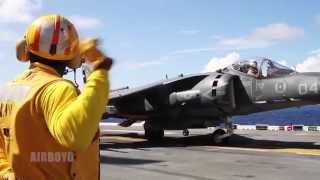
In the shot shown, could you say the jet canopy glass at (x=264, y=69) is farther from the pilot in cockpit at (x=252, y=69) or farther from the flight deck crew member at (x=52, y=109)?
the flight deck crew member at (x=52, y=109)

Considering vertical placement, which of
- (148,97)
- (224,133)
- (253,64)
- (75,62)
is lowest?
(224,133)

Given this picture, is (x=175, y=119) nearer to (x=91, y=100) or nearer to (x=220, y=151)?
(x=220, y=151)

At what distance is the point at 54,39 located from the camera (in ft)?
7.58

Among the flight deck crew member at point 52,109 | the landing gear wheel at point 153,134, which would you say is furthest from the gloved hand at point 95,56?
the landing gear wheel at point 153,134

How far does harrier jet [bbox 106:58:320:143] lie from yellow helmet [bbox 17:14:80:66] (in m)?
13.5

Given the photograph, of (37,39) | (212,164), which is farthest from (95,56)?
(212,164)

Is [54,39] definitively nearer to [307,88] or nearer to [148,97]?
[307,88]

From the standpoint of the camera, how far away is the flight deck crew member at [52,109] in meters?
2.04

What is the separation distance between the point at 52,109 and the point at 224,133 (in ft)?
53.1

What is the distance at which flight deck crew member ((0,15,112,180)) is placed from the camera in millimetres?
2043

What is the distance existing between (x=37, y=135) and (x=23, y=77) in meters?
0.36

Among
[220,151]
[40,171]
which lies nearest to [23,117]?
[40,171]

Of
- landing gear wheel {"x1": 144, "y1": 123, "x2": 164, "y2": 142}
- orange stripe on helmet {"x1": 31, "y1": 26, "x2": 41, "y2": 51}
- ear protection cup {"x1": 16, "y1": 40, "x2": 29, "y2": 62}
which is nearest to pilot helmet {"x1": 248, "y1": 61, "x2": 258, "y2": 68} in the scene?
landing gear wheel {"x1": 144, "y1": 123, "x2": 164, "y2": 142}

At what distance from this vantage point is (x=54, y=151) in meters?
2.23
